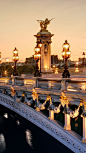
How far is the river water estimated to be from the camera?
25809 mm

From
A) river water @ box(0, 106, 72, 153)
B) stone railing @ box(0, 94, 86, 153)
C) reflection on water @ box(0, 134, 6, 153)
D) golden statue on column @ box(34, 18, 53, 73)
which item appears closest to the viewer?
stone railing @ box(0, 94, 86, 153)

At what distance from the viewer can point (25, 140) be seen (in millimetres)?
29047

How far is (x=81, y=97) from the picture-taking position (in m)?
14.5

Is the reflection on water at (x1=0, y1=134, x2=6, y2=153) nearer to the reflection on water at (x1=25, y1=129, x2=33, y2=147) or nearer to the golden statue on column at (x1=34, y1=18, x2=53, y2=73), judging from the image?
the reflection on water at (x1=25, y1=129, x2=33, y2=147)

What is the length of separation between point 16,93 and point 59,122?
21.4 feet

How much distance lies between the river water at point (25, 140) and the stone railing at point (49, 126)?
16.2 ft

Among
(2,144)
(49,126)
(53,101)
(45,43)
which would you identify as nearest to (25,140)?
(2,144)

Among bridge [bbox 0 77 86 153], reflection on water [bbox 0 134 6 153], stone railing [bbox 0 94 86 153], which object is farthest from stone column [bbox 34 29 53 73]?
stone railing [bbox 0 94 86 153]

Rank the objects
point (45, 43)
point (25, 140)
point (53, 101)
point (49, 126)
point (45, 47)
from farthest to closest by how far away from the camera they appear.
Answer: point (45, 47) < point (45, 43) < point (25, 140) < point (49, 126) < point (53, 101)

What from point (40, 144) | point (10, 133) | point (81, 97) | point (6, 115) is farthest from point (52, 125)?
point (6, 115)

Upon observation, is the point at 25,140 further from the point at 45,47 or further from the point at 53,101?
the point at 45,47

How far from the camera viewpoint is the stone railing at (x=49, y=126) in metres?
16.2

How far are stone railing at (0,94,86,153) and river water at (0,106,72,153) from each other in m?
4.94

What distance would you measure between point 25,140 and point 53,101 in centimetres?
1222
